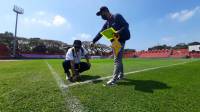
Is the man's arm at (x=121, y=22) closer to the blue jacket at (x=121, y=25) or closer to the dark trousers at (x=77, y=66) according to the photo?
the blue jacket at (x=121, y=25)

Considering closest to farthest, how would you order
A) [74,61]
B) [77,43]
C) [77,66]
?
1. [77,43]
2. [74,61]
3. [77,66]

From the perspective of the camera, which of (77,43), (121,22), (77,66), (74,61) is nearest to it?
(121,22)

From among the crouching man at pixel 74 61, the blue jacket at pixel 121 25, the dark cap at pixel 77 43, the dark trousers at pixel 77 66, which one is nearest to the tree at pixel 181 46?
the dark trousers at pixel 77 66

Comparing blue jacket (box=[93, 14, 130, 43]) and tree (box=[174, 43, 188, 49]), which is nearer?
blue jacket (box=[93, 14, 130, 43])

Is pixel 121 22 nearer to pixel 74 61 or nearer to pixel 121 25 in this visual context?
pixel 121 25

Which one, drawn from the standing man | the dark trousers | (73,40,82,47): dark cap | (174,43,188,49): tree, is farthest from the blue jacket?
(174,43,188,49): tree

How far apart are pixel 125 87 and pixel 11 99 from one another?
1.98 meters

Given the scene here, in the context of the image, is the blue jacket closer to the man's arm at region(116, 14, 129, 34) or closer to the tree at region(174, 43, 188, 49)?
the man's arm at region(116, 14, 129, 34)

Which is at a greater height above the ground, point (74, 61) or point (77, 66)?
point (74, 61)

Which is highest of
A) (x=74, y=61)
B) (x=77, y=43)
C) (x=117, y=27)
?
(x=117, y=27)

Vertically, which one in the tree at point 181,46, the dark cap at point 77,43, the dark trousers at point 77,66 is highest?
the tree at point 181,46

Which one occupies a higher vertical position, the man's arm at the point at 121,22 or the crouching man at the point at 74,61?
the man's arm at the point at 121,22

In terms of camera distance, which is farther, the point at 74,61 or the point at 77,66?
the point at 77,66

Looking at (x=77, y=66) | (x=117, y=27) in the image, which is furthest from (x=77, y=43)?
(x=117, y=27)
